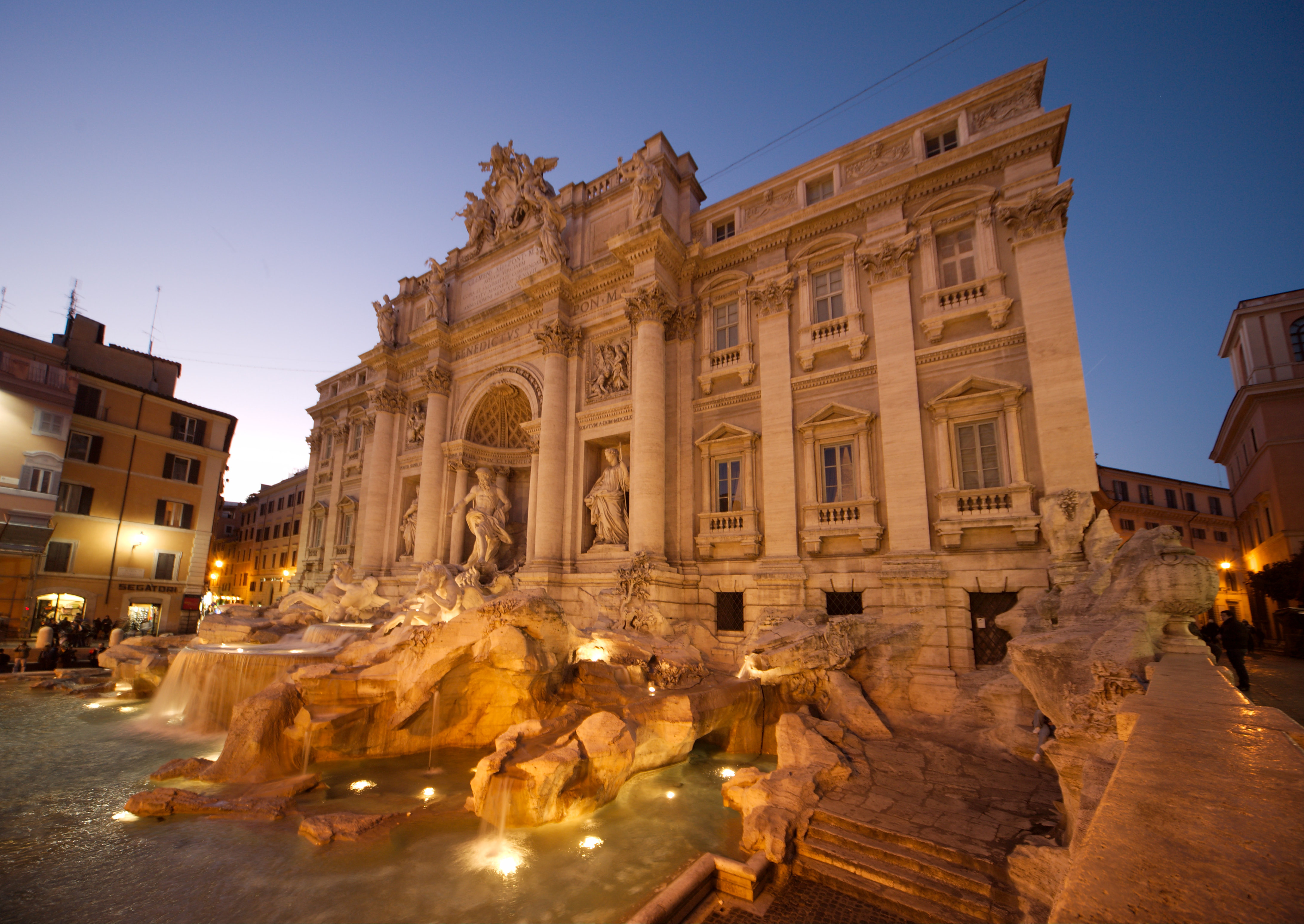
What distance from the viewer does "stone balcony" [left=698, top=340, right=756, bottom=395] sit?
1633 cm

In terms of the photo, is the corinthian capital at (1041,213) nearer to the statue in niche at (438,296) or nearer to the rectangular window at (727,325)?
the rectangular window at (727,325)

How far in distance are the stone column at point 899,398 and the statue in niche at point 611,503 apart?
7323 millimetres

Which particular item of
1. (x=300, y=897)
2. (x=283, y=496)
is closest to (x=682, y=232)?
(x=300, y=897)

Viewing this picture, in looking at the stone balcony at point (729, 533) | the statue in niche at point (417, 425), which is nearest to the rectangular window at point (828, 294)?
the stone balcony at point (729, 533)

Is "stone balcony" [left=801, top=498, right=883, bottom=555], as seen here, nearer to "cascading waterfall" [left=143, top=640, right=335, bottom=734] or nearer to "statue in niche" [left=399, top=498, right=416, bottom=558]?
"cascading waterfall" [left=143, top=640, right=335, bottom=734]

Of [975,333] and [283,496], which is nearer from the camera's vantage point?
[975,333]

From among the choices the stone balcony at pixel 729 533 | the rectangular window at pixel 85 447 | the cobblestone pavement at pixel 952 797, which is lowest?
the cobblestone pavement at pixel 952 797

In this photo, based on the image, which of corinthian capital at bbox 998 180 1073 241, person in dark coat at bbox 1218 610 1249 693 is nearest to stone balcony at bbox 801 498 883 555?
person in dark coat at bbox 1218 610 1249 693

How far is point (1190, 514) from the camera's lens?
1471 inches

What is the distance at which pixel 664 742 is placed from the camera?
30.2 ft

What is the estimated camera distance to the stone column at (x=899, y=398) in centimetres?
1320

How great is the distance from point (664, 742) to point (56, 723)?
1320 centimetres

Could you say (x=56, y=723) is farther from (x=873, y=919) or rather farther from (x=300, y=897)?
(x=873, y=919)

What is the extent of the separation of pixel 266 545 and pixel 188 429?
18.7 m
